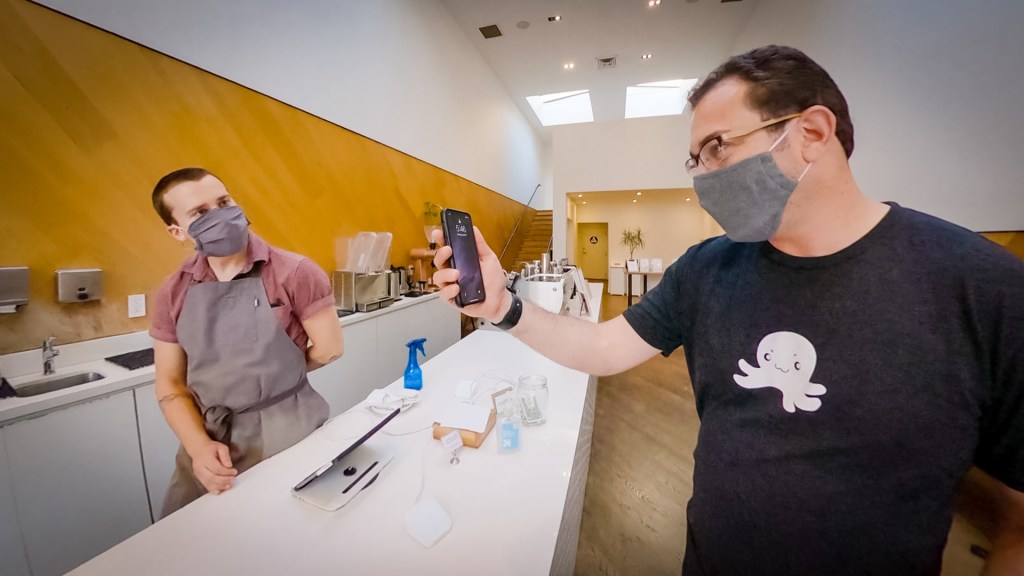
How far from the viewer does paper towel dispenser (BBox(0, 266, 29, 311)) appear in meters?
1.32

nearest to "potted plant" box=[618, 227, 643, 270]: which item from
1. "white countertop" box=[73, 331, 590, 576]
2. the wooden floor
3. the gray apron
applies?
the wooden floor

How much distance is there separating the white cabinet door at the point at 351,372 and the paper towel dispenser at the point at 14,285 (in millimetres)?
1259

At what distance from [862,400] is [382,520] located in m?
1.08

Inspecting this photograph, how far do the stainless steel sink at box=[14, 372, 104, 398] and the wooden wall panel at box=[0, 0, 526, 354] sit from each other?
0.17 m

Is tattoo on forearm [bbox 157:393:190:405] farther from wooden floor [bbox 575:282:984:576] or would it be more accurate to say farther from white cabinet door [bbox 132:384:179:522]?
wooden floor [bbox 575:282:984:576]

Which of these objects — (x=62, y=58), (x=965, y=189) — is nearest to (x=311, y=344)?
(x=62, y=58)

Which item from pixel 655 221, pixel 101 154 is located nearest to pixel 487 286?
pixel 101 154

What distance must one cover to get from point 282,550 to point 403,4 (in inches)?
204

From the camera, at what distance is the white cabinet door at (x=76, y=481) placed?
118 centimetres

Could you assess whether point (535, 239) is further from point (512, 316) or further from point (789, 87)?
point (789, 87)

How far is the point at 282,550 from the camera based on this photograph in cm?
76

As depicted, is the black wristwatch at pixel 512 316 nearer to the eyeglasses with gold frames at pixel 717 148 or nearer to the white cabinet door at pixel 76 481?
the eyeglasses with gold frames at pixel 717 148

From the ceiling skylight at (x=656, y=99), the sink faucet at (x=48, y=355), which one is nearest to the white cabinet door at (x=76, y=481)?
the sink faucet at (x=48, y=355)

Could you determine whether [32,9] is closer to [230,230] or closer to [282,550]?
[230,230]
